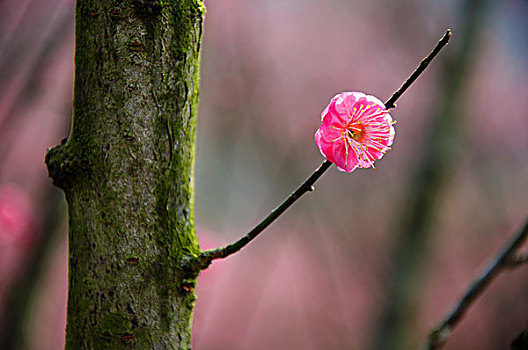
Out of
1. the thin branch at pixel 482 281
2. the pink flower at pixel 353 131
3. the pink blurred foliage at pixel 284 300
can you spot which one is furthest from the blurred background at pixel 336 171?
the pink flower at pixel 353 131

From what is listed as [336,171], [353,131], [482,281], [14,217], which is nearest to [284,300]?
[336,171]

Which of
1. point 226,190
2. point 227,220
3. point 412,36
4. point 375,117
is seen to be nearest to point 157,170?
point 375,117

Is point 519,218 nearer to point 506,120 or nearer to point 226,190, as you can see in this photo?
point 506,120

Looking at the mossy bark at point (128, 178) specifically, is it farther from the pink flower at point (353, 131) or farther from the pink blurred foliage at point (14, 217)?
the pink blurred foliage at point (14, 217)

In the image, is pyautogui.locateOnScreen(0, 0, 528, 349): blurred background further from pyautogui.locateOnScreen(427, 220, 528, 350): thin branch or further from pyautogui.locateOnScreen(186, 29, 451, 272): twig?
Result: pyautogui.locateOnScreen(186, 29, 451, 272): twig

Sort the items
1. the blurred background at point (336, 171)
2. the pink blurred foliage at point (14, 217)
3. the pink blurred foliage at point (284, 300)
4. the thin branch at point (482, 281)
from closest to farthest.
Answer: the thin branch at point (482, 281)
the pink blurred foliage at point (14, 217)
the blurred background at point (336, 171)
the pink blurred foliage at point (284, 300)

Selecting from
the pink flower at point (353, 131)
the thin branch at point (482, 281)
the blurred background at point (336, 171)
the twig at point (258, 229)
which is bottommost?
the thin branch at point (482, 281)

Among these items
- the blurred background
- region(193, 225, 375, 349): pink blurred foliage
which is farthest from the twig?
region(193, 225, 375, 349): pink blurred foliage
